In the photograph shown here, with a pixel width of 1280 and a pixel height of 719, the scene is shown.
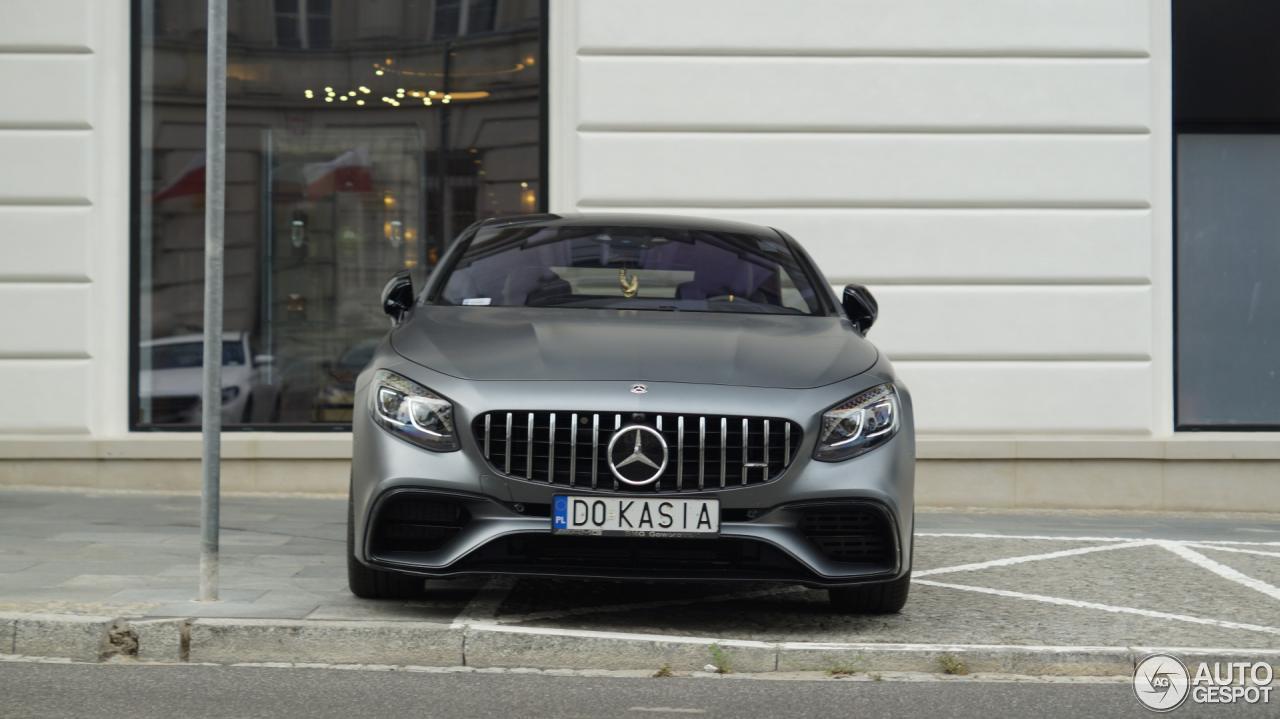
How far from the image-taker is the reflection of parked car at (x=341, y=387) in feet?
36.6

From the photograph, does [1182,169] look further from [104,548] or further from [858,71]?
[104,548]

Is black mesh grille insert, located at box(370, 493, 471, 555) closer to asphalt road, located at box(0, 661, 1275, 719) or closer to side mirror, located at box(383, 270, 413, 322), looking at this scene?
asphalt road, located at box(0, 661, 1275, 719)

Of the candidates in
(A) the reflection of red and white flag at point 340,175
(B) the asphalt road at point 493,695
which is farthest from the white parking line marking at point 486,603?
(A) the reflection of red and white flag at point 340,175

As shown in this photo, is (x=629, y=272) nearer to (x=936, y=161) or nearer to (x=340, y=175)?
(x=936, y=161)

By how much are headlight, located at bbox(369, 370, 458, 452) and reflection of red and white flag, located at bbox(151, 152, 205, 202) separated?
5805mm

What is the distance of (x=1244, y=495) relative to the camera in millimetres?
10977

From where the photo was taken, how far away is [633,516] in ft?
18.3

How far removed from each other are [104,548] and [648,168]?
15.2ft

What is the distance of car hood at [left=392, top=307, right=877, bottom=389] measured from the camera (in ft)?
19.1

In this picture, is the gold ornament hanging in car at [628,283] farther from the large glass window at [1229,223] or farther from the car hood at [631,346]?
the large glass window at [1229,223]

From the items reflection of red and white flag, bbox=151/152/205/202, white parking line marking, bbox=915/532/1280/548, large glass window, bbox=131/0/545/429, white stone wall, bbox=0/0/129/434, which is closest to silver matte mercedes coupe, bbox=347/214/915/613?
white parking line marking, bbox=915/532/1280/548

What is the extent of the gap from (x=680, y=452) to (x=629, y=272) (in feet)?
5.37

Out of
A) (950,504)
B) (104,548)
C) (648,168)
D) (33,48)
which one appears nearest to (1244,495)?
(950,504)

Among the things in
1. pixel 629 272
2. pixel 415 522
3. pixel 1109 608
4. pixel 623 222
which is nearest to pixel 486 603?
pixel 415 522
